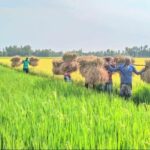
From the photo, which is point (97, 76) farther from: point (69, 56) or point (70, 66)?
point (69, 56)

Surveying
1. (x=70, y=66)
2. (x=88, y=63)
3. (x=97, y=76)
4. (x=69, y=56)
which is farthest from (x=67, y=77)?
(x=97, y=76)

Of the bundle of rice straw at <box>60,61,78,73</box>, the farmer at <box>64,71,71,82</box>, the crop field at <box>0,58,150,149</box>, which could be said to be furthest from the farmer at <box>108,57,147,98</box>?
the bundle of rice straw at <box>60,61,78,73</box>

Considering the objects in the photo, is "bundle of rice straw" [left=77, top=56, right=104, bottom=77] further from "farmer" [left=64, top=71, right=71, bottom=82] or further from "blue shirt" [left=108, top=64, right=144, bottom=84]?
"farmer" [left=64, top=71, right=71, bottom=82]

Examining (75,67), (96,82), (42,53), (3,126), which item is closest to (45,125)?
(3,126)

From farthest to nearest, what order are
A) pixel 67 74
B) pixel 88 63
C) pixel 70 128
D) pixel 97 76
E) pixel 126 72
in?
pixel 67 74 < pixel 88 63 < pixel 97 76 < pixel 126 72 < pixel 70 128

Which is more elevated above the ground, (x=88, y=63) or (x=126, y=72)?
(x=88, y=63)

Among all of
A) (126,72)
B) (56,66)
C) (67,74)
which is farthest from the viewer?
(56,66)

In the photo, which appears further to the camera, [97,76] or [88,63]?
[88,63]

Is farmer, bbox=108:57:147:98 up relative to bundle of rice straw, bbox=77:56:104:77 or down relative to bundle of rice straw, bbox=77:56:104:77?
down

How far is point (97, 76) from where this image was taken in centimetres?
1483

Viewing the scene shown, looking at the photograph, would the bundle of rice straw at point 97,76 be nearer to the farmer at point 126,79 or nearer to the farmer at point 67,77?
the farmer at point 126,79

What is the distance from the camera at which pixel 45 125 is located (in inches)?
207

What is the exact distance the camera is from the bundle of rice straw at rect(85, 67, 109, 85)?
48.7 ft

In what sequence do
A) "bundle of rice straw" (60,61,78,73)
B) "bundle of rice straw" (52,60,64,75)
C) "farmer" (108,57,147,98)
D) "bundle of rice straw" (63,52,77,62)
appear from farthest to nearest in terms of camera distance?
1. "bundle of rice straw" (52,60,64,75)
2. "bundle of rice straw" (63,52,77,62)
3. "bundle of rice straw" (60,61,78,73)
4. "farmer" (108,57,147,98)
